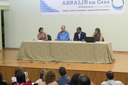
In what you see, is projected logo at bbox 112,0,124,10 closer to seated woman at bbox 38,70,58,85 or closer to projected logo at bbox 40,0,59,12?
projected logo at bbox 40,0,59,12

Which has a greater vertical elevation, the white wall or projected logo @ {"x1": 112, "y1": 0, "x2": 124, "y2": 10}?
projected logo @ {"x1": 112, "y1": 0, "x2": 124, "y2": 10}

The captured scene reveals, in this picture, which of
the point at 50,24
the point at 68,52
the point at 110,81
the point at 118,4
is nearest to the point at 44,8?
the point at 50,24

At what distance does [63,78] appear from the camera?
350 centimetres

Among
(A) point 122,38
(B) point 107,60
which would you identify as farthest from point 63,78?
(A) point 122,38

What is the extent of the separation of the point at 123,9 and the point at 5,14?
5.27 metres

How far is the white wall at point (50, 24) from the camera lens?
8008 mm

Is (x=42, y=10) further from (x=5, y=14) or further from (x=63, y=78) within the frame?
(x=63, y=78)

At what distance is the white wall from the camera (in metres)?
8.01

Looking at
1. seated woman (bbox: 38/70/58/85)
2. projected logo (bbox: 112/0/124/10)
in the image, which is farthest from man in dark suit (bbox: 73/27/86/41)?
seated woman (bbox: 38/70/58/85)

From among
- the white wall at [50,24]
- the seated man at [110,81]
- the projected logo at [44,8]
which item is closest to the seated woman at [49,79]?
the seated man at [110,81]

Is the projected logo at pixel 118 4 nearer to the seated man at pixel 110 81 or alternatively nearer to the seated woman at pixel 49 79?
the seated man at pixel 110 81

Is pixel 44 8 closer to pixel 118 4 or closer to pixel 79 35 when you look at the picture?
pixel 79 35

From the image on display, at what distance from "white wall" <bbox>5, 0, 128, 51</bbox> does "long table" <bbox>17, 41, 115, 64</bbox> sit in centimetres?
221

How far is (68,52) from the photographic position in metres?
5.96
